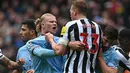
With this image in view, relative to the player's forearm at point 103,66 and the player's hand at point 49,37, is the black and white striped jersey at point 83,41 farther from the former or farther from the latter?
the player's hand at point 49,37

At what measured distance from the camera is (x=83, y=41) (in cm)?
955

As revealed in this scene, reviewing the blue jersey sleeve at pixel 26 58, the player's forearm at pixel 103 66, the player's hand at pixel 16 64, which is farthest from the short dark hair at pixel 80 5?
the blue jersey sleeve at pixel 26 58

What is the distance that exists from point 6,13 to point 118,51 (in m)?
13.1

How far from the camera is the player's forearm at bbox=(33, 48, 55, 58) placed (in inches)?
390

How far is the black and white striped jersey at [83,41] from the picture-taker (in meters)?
9.51

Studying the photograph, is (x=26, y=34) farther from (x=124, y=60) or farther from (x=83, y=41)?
(x=83, y=41)

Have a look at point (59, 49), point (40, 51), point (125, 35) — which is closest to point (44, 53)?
point (40, 51)

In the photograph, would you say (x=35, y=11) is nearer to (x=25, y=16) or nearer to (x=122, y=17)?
(x=25, y=16)

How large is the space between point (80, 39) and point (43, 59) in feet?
3.34

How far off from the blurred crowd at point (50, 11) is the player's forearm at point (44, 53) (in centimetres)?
915

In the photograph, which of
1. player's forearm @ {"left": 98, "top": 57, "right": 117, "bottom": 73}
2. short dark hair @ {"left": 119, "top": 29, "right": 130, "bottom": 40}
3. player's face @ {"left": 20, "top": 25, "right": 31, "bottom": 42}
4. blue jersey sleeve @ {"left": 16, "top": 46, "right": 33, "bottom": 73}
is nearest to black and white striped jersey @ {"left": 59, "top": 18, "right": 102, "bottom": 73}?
player's forearm @ {"left": 98, "top": 57, "right": 117, "bottom": 73}

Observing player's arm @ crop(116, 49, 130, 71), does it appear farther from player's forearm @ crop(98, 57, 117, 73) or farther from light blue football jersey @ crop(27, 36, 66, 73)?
light blue football jersey @ crop(27, 36, 66, 73)

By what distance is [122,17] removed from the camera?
20938mm

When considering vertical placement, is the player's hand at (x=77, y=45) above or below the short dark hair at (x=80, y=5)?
below
